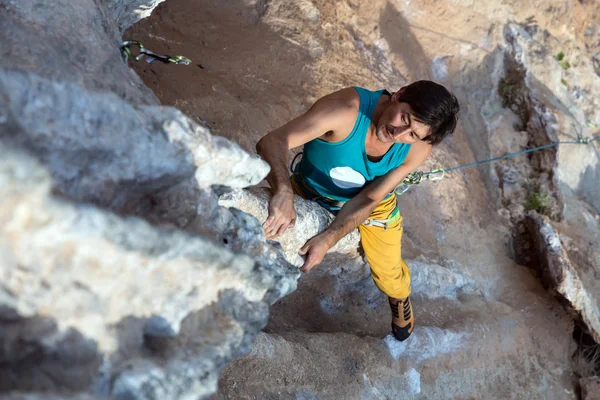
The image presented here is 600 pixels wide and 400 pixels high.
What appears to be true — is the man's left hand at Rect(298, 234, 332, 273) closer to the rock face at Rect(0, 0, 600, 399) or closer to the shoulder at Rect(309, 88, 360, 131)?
the rock face at Rect(0, 0, 600, 399)

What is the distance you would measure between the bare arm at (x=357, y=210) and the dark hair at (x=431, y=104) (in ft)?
0.91

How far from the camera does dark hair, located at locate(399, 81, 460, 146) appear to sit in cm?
216

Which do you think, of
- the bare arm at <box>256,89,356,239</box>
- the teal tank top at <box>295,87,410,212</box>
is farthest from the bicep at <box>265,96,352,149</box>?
the teal tank top at <box>295,87,410,212</box>

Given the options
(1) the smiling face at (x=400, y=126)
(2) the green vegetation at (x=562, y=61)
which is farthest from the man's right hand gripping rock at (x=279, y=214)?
(2) the green vegetation at (x=562, y=61)

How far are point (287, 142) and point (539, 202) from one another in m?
3.30

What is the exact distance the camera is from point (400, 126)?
2.21 metres

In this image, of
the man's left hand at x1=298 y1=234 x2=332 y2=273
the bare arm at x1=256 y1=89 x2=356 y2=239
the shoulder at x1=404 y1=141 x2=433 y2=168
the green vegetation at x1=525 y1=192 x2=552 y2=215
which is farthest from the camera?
the green vegetation at x1=525 y1=192 x2=552 y2=215

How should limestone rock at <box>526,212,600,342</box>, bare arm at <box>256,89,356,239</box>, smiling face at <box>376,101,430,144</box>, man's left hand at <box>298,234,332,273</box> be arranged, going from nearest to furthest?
bare arm at <box>256,89,356,239</box>
smiling face at <box>376,101,430,144</box>
man's left hand at <box>298,234,332,273</box>
limestone rock at <box>526,212,600,342</box>

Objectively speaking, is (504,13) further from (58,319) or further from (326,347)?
(58,319)

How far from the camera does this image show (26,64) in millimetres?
1199

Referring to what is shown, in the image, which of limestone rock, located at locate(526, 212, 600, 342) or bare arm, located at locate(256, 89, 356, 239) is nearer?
bare arm, located at locate(256, 89, 356, 239)

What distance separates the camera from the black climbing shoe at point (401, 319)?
2.88 metres

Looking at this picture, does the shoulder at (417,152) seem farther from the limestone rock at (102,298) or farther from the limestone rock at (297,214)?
the limestone rock at (102,298)

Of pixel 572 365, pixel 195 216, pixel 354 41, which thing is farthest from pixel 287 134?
pixel 572 365
